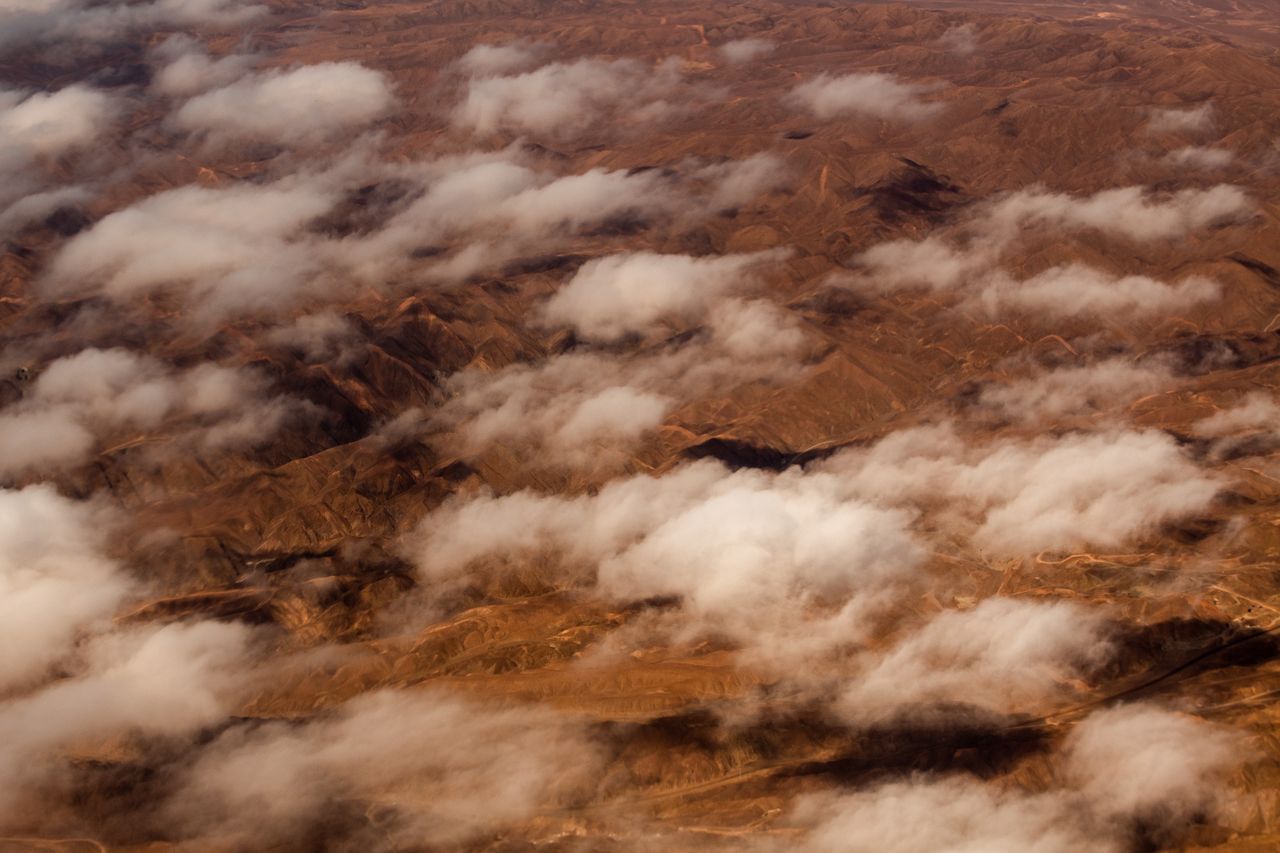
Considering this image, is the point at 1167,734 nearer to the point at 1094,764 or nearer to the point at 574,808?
the point at 1094,764

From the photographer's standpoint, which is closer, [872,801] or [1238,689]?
[872,801]

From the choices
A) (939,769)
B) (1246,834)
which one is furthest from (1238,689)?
(939,769)

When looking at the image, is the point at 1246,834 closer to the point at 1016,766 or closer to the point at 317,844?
the point at 1016,766

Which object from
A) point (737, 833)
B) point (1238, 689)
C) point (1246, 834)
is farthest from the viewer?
point (1238, 689)

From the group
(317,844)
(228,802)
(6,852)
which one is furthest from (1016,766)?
(6,852)

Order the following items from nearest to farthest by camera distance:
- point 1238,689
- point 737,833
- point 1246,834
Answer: point 1246,834, point 737,833, point 1238,689

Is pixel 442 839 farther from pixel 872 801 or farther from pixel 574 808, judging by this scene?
pixel 872 801

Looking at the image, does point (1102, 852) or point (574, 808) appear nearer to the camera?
point (1102, 852)

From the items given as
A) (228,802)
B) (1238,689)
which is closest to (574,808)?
(228,802)
